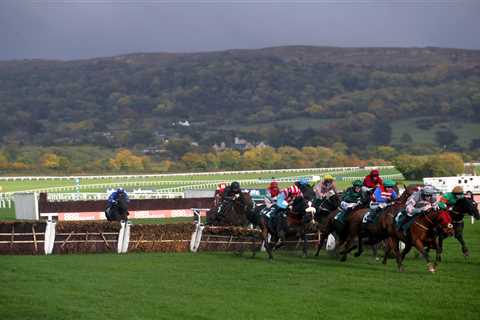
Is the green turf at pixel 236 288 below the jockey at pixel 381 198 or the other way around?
below

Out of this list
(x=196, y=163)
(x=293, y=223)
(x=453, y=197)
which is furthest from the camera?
(x=196, y=163)

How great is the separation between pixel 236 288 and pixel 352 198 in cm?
536

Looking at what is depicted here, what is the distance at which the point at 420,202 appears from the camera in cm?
1695

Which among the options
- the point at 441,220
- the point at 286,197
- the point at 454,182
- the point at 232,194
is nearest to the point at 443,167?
the point at 454,182

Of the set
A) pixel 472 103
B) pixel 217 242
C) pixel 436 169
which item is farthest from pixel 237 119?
pixel 217 242

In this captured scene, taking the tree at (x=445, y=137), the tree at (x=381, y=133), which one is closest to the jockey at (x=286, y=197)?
the tree at (x=445, y=137)

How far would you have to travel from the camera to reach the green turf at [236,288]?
12625mm

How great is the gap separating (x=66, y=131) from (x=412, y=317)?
6023 inches

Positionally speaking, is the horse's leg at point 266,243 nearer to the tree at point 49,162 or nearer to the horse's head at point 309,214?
the horse's head at point 309,214

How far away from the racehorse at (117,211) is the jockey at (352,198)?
688 cm

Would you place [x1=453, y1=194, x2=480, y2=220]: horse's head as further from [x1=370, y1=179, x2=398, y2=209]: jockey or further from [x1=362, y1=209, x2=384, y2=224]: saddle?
[x1=362, y1=209, x2=384, y2=224]: saddle

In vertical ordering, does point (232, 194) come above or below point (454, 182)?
above

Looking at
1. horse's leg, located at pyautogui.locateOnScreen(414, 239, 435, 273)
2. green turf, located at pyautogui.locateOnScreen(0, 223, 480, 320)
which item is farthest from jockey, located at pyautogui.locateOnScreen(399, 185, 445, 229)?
green turf, located at pyautogui.locateOnScreen(0, 223, 480, 320)

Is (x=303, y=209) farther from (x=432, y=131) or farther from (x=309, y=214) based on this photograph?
(x=432, y=131)
